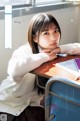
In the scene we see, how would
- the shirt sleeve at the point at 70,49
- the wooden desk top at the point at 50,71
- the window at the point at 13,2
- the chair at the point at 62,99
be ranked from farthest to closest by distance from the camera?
the window at the point at 13,2, the shirt sleeve at the point at 70,49, the wooden desk top at the point at 50,71, the chair at the point at 62,99

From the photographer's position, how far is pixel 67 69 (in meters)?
1.49

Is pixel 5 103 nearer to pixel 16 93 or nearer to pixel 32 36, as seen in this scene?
pixel 16 93

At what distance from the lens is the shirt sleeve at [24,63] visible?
4.83ft

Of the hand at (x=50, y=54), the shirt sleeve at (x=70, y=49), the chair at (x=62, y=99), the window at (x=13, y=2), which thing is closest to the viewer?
the chair at (x=62, y=99)

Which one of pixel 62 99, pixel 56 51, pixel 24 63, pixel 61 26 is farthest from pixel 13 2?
pixel 62 99

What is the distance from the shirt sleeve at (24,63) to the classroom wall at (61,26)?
0.90 m

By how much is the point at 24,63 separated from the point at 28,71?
0.06 metres

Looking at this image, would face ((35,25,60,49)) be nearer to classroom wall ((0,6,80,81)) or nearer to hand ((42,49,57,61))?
hand ((42,49,57,61))

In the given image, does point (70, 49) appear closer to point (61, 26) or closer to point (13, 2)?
point (13, 2)

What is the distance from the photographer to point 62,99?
125 centimetres

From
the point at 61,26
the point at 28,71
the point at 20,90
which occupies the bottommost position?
the point at 20,90

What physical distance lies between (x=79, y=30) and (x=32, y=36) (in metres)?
2.07

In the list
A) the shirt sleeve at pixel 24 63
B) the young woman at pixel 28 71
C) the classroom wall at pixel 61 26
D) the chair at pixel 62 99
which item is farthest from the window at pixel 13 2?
the chair at pixel 62 99

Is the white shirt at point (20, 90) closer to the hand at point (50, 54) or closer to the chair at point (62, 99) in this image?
the hand at point (50, 54)
